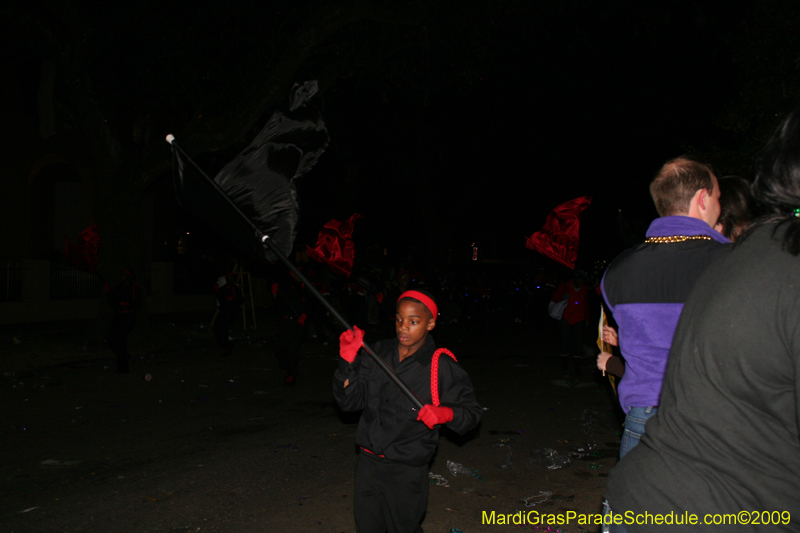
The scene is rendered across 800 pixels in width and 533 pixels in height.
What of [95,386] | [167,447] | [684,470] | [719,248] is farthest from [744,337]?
[95,386]

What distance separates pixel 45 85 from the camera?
695 inches

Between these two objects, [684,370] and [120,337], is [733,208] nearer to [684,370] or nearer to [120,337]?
[684,370]

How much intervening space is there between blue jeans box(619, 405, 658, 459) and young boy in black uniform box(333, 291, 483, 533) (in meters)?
0.84

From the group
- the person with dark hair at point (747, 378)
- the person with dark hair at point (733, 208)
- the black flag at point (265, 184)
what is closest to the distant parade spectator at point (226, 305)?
the black flag at point (265, 184)

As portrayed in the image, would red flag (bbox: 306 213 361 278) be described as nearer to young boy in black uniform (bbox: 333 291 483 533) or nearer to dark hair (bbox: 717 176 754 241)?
young boy in black uniform (bbox: 333 291 483 533)

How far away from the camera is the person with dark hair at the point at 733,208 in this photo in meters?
3.04

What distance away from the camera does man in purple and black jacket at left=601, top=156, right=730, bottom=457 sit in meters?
2.37

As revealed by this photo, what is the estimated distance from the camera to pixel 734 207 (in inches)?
120

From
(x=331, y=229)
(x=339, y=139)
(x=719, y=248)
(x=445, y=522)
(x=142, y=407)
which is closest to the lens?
(x=719, y=248)

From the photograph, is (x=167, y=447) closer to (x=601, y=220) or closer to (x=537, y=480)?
(x=537, y=480)

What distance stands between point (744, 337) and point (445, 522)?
11.1 ft

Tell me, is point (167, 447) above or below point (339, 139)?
below

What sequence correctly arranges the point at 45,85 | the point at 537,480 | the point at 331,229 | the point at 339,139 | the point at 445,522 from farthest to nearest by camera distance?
the point at 339,139, the point at 45,85, the point at 331,229, the point at 537,480, the point at 445,522

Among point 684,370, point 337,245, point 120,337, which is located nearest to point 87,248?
point 120,337
